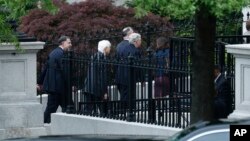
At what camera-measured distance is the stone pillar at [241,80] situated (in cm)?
1240

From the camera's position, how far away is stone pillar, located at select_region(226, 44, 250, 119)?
12.4 meters

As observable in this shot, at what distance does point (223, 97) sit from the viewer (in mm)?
13148

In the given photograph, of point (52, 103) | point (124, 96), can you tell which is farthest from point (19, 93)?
point (124, 96)

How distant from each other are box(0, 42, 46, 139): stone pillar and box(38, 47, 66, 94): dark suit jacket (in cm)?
44

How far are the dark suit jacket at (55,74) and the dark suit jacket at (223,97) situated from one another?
350cm

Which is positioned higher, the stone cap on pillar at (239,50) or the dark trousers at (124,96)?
the stone cap on pillar at (239,50)

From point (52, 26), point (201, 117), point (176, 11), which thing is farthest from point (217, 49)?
point (52, 26)

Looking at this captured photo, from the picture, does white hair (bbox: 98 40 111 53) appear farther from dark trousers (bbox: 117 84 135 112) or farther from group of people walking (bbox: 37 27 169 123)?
dark trousers (bbox: 117 84 135 112)

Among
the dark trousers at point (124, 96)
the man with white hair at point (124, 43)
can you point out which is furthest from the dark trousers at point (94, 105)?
the man with white hair at point (124, 43)

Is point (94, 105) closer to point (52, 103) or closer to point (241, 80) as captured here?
point (52, 103)

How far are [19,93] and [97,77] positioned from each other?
140 cm

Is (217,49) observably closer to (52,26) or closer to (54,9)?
(54,9)

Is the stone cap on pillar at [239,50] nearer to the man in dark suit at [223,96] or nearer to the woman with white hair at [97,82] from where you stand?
the man in dark suit at [223,96]

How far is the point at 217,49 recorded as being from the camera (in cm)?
1432
